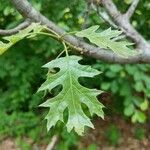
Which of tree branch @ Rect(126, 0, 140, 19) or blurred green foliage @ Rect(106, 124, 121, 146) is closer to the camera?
tree branch @ Rect(126, 0, 140, 19)

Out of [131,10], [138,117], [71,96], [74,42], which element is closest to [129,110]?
[138,117]

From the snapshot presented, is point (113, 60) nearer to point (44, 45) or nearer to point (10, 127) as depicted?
point (44, 45)

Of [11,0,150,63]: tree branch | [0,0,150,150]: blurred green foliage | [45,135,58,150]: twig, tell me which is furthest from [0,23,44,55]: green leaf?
[45,135,58,150]: twig

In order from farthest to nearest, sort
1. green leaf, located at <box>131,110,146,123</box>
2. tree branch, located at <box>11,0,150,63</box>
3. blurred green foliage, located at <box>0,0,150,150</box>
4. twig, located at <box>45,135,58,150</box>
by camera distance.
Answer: twig, located at <box>45,135,58,150</box> → green leaf, located at <box>131,110,146,123</box> → blurred green foliage, located at <box>0,0,150,150</box> → tree branch, located at <box>11,0,150,63</box>

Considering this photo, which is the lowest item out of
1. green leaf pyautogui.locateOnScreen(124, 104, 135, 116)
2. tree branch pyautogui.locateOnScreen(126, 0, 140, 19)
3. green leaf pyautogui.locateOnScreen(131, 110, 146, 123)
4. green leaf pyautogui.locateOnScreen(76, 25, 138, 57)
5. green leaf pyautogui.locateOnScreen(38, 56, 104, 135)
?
green leaf pyautogui.locateOnScreen(131, 110, 146, 123)

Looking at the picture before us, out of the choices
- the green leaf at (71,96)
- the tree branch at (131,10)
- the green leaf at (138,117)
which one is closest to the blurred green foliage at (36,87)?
the green leaf at (138,117)

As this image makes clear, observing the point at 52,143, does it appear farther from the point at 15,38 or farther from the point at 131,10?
the point at 15,38

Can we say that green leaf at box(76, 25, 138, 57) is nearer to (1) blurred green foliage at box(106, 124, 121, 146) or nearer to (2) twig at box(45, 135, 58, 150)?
(2) twig at box(45, 135, 58, 150)
